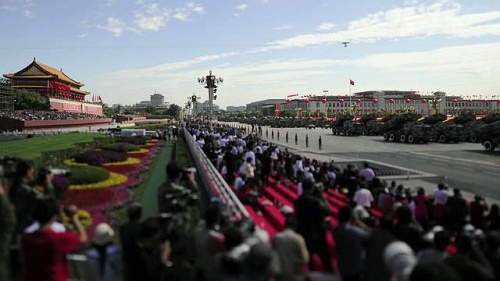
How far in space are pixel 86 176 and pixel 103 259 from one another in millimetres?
11512

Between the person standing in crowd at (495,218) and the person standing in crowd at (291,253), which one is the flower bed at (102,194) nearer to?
the person standing in crowd at (291,253)

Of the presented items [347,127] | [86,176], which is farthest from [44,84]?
[86,176]

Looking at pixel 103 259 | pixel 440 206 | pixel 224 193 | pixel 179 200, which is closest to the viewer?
pixel 103 259

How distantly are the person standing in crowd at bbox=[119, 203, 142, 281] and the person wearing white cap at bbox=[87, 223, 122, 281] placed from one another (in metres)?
0.12

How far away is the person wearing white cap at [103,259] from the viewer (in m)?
5.18

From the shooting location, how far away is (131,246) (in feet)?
17.1

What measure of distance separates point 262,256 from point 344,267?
217 centimetres

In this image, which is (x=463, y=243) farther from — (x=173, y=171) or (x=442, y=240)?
(x=173, y=171)

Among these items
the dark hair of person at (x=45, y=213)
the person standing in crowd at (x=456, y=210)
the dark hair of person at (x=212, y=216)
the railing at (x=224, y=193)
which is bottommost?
the person standing in crowd at (x=456, y=210)

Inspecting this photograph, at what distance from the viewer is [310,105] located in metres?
175

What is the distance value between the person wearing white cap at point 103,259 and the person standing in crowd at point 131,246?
119mm

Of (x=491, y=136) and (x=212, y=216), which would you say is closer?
(x=212, y=216)

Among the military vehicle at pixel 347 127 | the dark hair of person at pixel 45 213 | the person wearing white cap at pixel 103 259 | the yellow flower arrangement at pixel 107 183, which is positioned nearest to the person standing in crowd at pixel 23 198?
the dark hair of person at pixel 45 213

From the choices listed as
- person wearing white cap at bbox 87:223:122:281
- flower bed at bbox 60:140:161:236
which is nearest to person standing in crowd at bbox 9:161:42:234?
person wearing white cap at bbox 87:223:122:281
